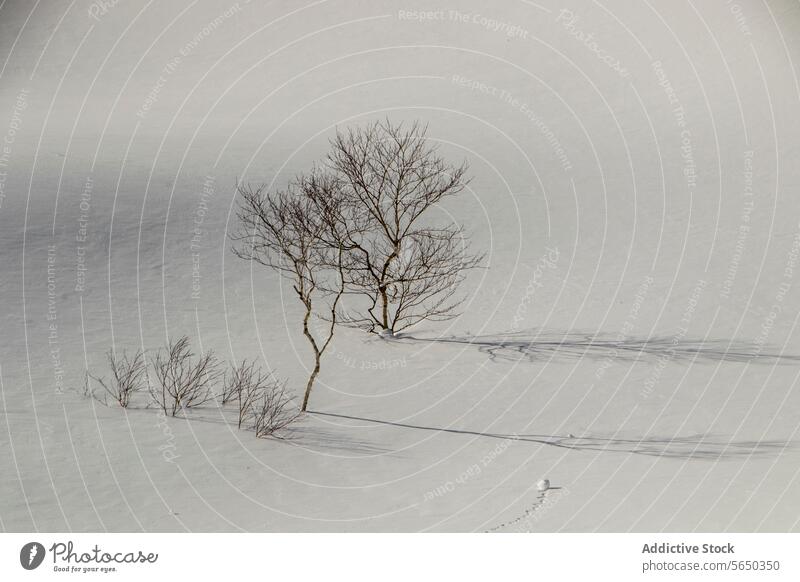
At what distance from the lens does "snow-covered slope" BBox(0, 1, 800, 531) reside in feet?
50.7

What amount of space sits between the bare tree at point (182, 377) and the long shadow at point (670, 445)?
511 cm

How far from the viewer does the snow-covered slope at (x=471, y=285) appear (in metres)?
15.5

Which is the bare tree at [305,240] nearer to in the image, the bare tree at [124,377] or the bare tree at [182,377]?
the bare tree at [182,377]

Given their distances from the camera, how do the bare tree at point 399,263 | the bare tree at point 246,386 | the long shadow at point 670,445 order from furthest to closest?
the bare tree at point 399,263 < the bare tree at point 246,386 < the long shadow at point 670,445

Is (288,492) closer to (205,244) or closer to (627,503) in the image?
(627,503)

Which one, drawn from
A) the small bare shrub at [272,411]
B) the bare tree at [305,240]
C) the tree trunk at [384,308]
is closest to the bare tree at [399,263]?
the tree trunk at [384,308]

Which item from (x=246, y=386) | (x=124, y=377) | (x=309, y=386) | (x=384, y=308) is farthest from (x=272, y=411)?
(x=384, y=308)

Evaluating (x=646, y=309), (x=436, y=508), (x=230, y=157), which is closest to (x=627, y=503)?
(x=436, y=508)

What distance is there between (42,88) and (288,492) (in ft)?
105

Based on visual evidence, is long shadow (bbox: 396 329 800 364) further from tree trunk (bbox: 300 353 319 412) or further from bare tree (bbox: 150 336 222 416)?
bare tree (bbox: 150 336 222 416)

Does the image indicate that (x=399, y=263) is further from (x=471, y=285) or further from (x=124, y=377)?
(x=124, y=377)

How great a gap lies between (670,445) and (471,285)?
316 inches

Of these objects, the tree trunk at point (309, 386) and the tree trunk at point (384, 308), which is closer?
the tree trunk at point (309, 386)

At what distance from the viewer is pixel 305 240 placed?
23.8 m
